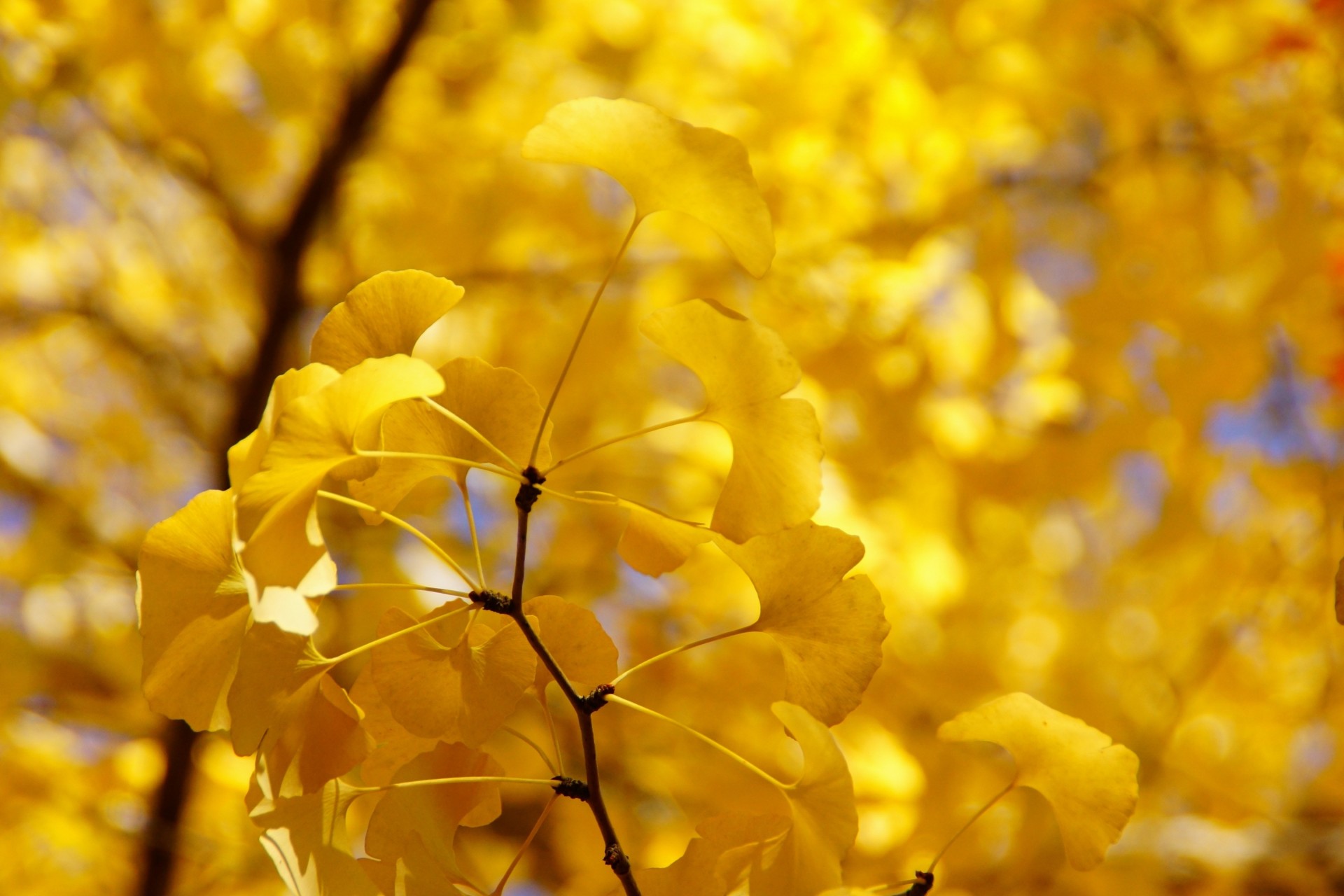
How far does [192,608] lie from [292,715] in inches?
1.5

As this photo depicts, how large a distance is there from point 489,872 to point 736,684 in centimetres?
57

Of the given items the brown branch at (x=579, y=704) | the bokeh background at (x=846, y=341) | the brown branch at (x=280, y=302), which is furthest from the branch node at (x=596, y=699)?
the brown branch at (x=280, y=302)

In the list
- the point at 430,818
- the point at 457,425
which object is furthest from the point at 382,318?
the point at 430,818

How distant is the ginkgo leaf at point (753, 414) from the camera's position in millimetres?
258

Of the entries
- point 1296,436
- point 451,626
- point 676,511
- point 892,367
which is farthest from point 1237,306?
point 451,626

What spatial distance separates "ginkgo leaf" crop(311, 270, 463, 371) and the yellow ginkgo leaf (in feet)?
0.47

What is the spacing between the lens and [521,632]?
0.27 meters

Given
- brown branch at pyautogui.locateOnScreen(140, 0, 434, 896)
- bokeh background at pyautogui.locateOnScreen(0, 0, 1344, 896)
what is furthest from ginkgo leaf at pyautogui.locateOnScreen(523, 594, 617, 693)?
brown branch at pyautogui.locateOnScreen(140, 0, 434, 896)

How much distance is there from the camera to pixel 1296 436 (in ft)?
4.32

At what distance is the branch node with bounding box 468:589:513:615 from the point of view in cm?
26

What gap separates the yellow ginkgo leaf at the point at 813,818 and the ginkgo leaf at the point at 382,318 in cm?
14

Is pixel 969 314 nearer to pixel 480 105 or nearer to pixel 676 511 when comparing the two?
pixel 676 511

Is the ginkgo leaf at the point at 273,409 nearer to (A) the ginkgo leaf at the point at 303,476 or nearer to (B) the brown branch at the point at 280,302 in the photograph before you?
(A) the ginkgo leaf at the point at 303,476

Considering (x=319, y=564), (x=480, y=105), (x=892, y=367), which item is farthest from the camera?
(x=480, y=105)
